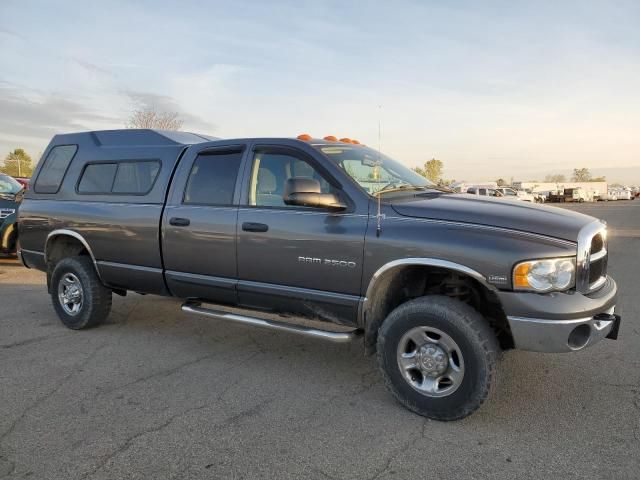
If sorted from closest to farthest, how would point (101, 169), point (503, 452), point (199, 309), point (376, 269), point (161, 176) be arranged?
1. point (503, 452)
2. point (376, 269)
3. point (199, 309)
4. point (161, 176)
5. point (101, 169)

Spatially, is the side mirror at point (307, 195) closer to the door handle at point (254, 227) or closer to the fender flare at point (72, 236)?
the door handle at point (254, 227)

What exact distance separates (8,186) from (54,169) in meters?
5.45

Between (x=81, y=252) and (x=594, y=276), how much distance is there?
16.1ft

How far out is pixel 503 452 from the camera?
2.79 m

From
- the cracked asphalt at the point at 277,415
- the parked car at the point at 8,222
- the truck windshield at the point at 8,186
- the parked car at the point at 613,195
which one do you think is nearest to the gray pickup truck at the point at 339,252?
the cracked asphalt at the point at 277,415

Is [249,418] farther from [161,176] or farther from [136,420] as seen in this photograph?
[161,176]

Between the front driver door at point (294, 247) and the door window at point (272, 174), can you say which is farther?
the door window at point (272, 174)

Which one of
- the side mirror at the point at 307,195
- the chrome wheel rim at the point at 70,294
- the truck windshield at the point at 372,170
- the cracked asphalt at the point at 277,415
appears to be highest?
the truck windshield at the point at 372,170

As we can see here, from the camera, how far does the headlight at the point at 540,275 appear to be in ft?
9.61

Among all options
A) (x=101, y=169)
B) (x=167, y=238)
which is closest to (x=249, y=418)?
(x=167, y=238)

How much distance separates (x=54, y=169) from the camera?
546 centimetres

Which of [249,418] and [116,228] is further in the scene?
[116,228]

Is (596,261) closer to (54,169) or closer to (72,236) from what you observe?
(72,236)

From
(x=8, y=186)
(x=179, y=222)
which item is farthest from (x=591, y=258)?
(x=8, y=186)
